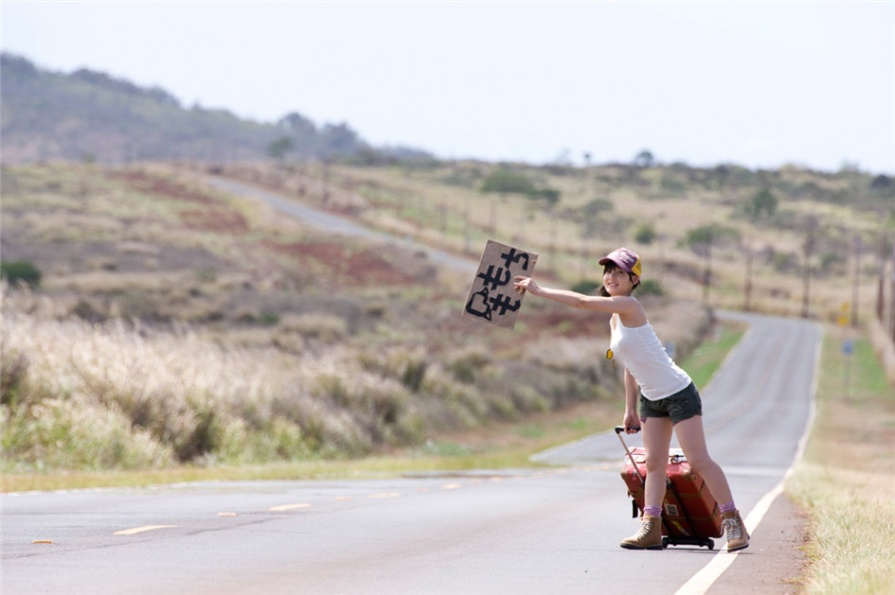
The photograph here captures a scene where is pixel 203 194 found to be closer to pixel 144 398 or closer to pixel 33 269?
pixel 33 269

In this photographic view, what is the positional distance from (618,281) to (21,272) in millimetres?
66126

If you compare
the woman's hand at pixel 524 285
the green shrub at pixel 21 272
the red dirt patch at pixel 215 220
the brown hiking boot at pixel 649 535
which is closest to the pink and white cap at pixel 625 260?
the woman's hand at pixel 524 285

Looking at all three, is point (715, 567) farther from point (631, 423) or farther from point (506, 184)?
point (506, 184)

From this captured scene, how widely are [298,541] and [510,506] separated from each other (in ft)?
17.5

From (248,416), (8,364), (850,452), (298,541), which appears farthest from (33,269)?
(298,541)

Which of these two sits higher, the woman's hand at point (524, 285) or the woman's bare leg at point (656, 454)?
the woman's hand at point (524, 285)

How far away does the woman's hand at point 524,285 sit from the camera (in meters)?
9.48

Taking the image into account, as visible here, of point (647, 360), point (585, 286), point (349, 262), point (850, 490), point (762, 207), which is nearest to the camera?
point (647, 360)

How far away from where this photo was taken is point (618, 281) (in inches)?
381

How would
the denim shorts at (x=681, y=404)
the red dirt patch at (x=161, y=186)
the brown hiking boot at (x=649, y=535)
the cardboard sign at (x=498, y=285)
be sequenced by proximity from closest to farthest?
1. the denim shorts at (x=681, y=404)
2. the cardboard sign at (x=498, y=285)
3. the brown hiking boot at (x=649, y=535)
4. the red dirt patch at (x=161, y=186)

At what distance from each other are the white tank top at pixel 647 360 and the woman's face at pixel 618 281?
0.18 meters

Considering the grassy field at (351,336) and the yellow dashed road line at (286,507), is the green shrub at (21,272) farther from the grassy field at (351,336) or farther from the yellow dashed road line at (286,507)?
the yellow dashed road line at (286,507)

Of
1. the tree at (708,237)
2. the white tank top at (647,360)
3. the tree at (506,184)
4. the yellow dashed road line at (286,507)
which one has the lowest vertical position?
the tree at (708,237)

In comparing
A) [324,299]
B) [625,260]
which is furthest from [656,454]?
[324,299]
